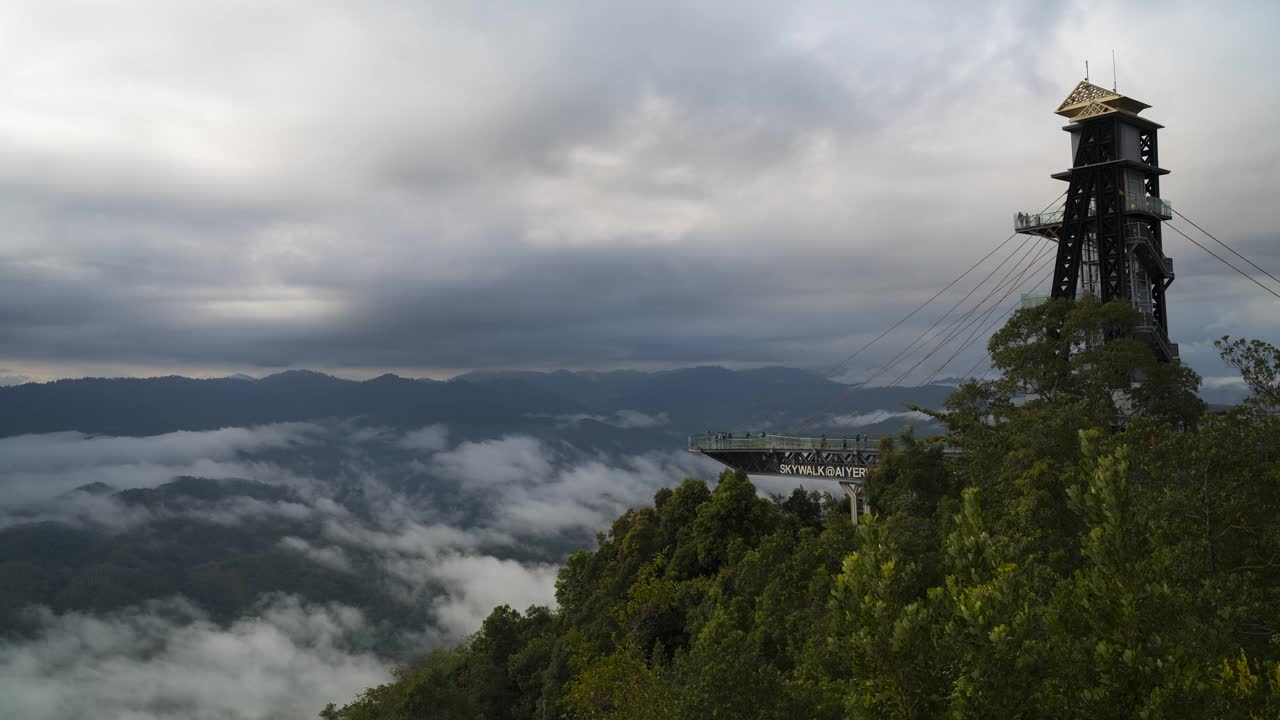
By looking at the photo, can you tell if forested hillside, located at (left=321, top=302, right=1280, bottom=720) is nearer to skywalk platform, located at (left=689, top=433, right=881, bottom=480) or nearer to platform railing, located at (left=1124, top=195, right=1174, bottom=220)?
skywalk platform, located at (left=689, top=433, right=881, bottom=480)

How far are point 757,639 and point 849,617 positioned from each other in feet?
61.8

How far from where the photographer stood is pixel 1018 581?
16.7m

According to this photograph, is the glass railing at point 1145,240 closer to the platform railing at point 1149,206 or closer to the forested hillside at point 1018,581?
the platform railing at point 1149,206

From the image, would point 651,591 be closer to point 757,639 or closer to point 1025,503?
point 757,639

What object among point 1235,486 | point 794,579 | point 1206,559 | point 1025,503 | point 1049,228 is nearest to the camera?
point 1206,559

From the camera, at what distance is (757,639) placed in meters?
35.3

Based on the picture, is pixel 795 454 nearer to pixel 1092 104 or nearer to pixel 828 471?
pixel 828 471

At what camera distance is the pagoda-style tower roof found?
5384 centimetres

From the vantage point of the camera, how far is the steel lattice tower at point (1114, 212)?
54.4 m

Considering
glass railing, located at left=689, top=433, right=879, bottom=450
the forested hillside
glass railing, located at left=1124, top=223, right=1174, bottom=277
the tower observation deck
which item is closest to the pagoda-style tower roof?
the tower observation deck

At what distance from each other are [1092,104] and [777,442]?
3103 cm

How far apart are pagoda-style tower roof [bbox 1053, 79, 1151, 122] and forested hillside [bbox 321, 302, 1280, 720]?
722 inches

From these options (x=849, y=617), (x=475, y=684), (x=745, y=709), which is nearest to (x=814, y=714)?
(x=745, y=709)

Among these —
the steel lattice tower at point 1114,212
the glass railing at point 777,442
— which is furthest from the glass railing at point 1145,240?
the glass railing at point 777,442
